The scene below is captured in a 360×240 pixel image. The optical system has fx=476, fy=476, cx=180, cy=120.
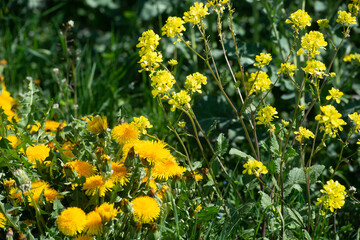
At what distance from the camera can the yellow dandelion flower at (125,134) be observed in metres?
1.63

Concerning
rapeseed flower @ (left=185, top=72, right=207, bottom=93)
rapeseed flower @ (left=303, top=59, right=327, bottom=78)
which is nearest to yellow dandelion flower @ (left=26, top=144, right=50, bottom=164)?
rapeseed flower @ (left=185, top=72, right=207, bottom=93)

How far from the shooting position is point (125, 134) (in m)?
1.63

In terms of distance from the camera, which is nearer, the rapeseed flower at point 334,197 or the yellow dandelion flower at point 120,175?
the rapeseed flower at point 334,197

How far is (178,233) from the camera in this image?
4.91 feet

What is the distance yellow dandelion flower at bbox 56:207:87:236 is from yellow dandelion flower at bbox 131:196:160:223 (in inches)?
6.2

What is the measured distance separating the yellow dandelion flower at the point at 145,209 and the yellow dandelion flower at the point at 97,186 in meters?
0.11

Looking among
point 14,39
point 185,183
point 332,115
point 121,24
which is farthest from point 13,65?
point 332,115

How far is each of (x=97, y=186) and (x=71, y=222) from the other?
153 mm

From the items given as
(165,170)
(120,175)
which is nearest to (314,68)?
(165,170)

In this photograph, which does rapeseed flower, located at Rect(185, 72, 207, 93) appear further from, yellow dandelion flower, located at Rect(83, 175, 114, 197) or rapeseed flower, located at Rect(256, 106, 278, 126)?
yellow dandelion flower, located at Rect(83, 175, 114, 197)

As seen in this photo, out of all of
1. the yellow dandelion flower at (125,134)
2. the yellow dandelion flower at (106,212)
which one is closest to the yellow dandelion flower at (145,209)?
the yellow dandelion flower at (106,212)

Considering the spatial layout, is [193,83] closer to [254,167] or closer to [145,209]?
[254,167]

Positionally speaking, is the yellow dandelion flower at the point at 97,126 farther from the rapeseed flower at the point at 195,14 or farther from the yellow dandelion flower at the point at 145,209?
the rapeseed flower at the point at 195,14

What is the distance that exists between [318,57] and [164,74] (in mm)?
1262
